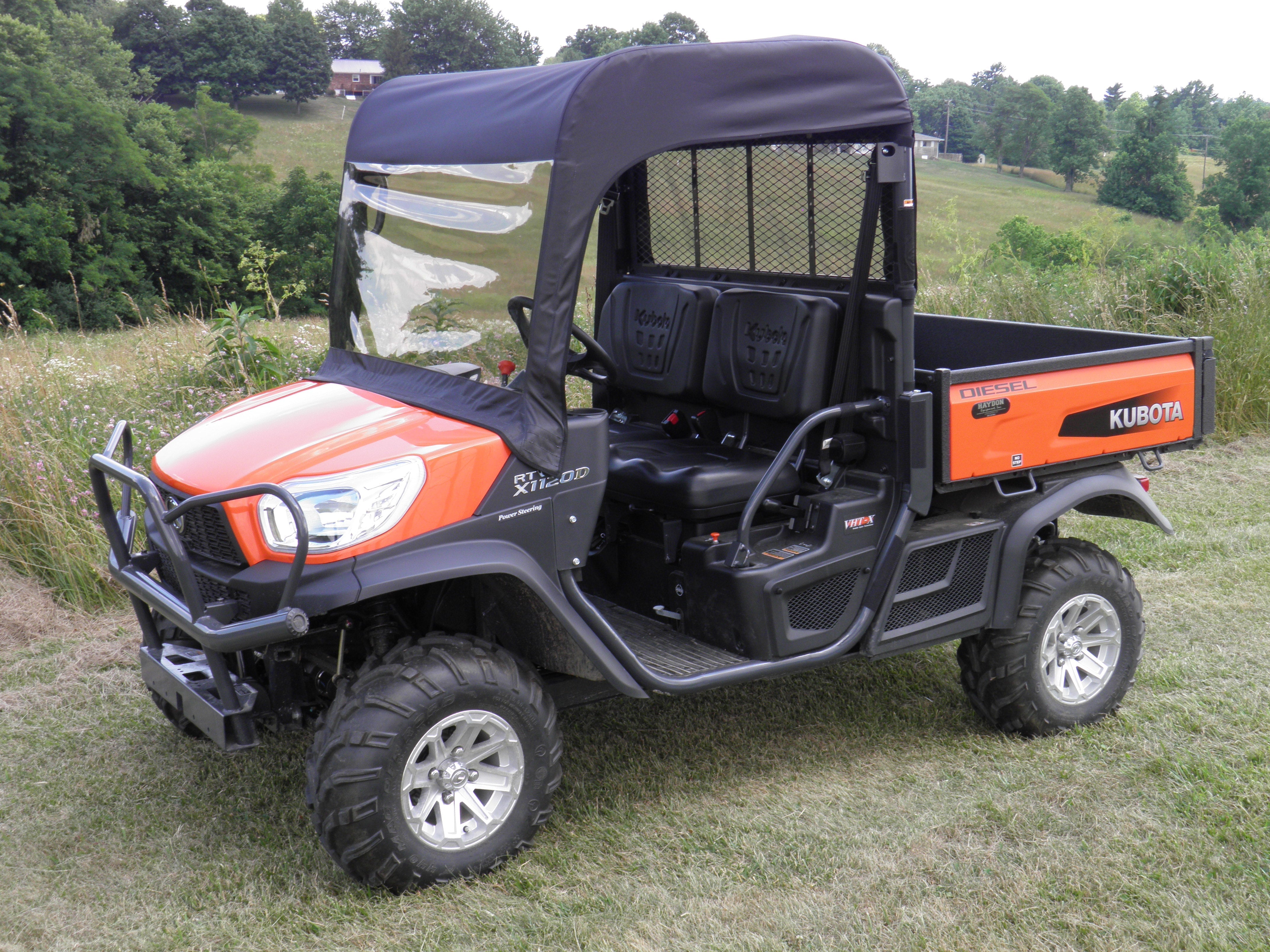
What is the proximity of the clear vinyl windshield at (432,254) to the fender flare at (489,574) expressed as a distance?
0.67 meters

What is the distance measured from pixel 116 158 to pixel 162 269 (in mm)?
3493

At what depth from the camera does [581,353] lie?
3.72m

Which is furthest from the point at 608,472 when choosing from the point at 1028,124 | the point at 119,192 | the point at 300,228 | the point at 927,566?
the point at 1028,124

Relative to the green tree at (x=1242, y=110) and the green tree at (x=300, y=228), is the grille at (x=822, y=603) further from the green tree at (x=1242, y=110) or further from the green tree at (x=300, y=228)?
the green tree at (x=1242, y=110)

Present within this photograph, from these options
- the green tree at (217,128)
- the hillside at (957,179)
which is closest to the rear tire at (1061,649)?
the hillside at (957,179)

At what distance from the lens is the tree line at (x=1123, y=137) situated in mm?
58031

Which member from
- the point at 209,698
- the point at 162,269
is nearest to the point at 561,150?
the point at 209,698

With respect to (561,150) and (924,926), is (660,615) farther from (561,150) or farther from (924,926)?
(561,150)

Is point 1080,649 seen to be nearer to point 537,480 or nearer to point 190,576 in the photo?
point 537,480

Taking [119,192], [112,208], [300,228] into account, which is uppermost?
[119,192]

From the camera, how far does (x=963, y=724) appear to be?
4020 millimetres

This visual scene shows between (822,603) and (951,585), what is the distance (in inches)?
19.4

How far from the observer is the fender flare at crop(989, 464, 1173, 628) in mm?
3664

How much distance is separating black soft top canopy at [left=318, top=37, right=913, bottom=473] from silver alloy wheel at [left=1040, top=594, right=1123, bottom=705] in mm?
1749
